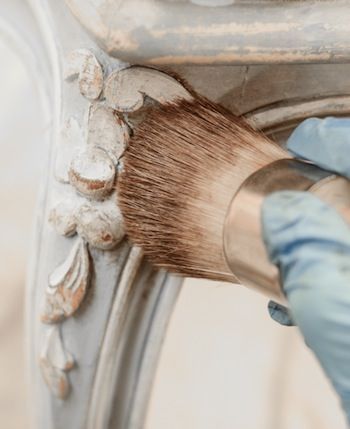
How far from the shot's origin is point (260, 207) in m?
0.42

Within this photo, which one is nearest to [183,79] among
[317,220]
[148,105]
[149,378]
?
[148,105]

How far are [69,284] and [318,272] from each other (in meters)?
0.21

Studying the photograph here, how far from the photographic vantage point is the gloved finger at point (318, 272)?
0.38m

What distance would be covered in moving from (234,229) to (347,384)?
10cm

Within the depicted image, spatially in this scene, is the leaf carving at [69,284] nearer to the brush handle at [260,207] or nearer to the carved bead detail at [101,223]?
the carved bead detail at [101,223]

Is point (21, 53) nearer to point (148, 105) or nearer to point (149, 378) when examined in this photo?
point (148, 105)

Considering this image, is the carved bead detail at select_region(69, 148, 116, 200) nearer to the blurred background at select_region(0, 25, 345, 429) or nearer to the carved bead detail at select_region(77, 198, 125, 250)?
the carved bead detail at select_region(77, 198, 125, 250)

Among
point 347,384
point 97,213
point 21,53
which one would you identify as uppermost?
point 21,53

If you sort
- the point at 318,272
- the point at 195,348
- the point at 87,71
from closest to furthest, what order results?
1. the point at 318,272
2. the point at 87,71
3. the point at 195,348

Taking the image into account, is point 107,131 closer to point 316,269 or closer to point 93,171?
point 93,171

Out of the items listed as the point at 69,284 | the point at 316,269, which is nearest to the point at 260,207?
the point at 316,269

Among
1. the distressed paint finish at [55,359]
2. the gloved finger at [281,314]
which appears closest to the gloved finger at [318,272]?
the gloved finger at [281,314]

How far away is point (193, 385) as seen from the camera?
0.62 m

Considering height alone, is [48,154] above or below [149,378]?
above
